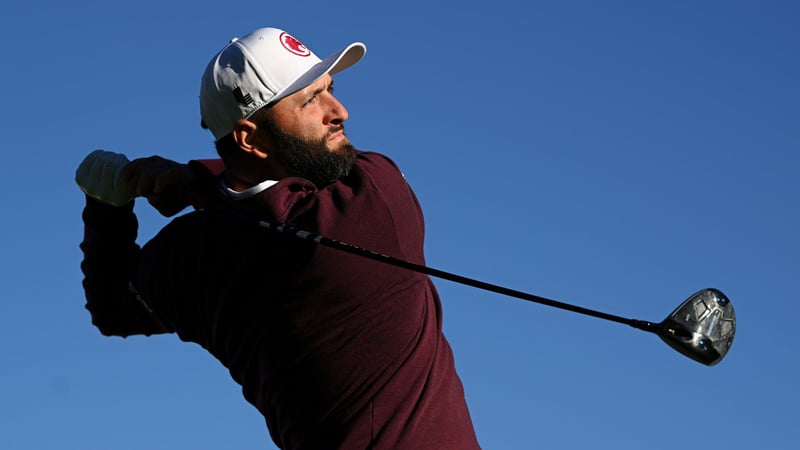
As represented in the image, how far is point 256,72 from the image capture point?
21.6 feet

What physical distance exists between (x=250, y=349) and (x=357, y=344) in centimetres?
50

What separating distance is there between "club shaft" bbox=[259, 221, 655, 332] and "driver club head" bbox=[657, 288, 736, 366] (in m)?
0.09

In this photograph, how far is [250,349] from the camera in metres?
6.38

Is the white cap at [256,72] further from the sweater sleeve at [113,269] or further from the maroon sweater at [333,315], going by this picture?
the sweater sleeve at [113,269]

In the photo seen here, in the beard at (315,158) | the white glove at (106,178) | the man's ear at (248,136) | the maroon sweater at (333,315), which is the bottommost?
the maroon sweater at (333,315)

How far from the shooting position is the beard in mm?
6441

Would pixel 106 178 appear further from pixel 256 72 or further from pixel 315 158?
pixel 315 158

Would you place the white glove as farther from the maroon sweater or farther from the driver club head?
the driver club head

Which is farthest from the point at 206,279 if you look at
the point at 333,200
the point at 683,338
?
the point at 683,338

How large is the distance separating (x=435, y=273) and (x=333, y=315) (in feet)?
1.92

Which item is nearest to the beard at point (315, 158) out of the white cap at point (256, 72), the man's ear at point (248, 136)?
the man's ear at point (248, 136)

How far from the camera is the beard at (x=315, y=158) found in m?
6.44

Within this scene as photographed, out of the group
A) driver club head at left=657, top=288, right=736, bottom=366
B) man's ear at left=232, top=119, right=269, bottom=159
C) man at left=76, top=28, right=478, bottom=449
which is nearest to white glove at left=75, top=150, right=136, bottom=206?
man at left=76, top=28, right=478, bottom=449

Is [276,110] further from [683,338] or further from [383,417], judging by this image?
[683,338]
